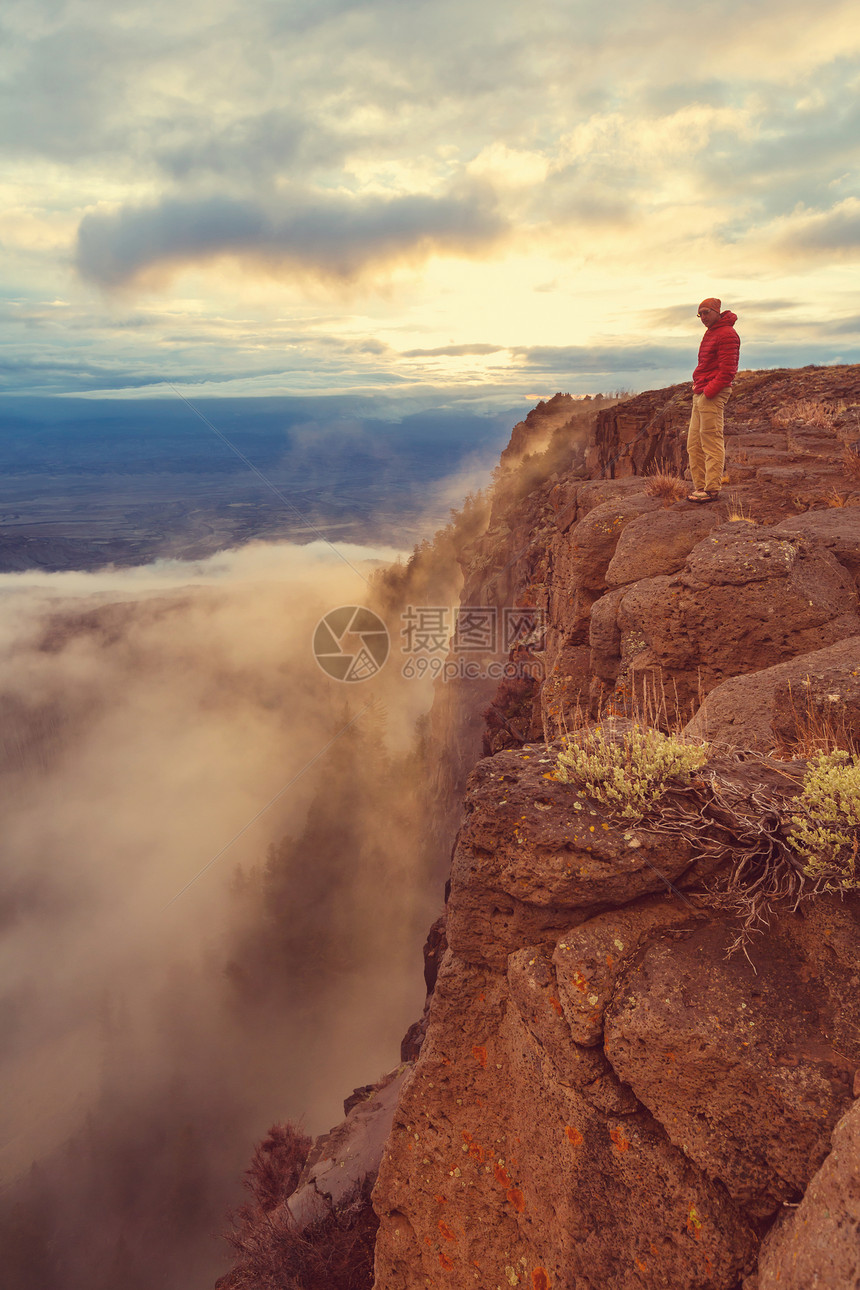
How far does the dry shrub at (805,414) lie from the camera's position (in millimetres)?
15077

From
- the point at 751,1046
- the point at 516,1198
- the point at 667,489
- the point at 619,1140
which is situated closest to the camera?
the point at 751,1046

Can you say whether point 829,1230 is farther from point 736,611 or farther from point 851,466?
point 851,466

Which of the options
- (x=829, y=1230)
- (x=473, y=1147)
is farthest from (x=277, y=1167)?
(x=829, y=1230)

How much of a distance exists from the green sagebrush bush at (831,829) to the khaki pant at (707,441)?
7.50m

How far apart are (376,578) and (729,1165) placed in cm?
7718

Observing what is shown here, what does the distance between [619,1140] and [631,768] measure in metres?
2.12

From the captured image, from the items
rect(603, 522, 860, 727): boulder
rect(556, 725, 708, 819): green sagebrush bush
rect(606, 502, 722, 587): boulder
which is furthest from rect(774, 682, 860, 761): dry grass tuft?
rect(606, 502, 722, 587): boulder

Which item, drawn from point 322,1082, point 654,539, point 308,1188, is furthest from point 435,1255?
point 322,1082

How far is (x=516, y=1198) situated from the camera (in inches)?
164

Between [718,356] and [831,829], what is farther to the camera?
[718,356]

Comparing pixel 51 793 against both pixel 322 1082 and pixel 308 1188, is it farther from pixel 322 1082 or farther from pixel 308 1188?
pixel 308 1188

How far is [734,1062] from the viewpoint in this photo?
3.01 m

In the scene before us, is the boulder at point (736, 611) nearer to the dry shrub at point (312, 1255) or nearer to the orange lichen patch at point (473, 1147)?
the orange lichen patch at point (473, 1147)

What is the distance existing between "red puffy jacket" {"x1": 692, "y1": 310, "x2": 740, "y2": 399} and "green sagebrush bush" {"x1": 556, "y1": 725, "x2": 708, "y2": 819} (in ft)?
22.6
